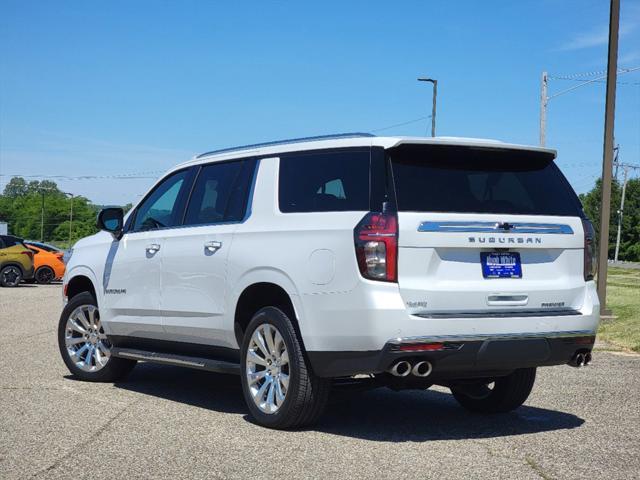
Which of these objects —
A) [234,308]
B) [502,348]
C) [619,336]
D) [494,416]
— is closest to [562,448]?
[502,348]

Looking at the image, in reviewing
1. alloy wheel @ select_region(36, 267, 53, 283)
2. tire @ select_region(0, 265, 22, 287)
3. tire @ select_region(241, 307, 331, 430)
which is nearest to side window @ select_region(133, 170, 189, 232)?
tire @ select_region(241, 307, 331, 430)

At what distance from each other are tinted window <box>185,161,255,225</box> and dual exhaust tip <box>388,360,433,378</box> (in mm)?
1951

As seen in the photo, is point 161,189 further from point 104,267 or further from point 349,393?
point 349,393

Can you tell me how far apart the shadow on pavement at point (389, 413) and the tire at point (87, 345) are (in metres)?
0.20

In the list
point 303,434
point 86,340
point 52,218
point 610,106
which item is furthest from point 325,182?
point 52,218

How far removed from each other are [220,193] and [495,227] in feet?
8.11

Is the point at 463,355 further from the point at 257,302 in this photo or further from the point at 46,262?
the point at 46,262

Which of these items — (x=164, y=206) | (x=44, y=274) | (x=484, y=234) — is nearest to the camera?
(x=484, y=234)

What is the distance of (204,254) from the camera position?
25.8ft

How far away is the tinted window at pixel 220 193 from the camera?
7766mm

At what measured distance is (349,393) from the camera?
7.07 meters

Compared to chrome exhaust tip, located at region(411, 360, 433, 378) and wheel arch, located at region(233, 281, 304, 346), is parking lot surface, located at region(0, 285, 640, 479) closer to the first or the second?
chrome exhaust tip, located at region(411, 360, 433, 378)

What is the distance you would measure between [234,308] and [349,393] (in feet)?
3.62

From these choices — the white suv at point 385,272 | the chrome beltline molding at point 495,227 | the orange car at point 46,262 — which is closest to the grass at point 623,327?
the white suv at point 385,272
